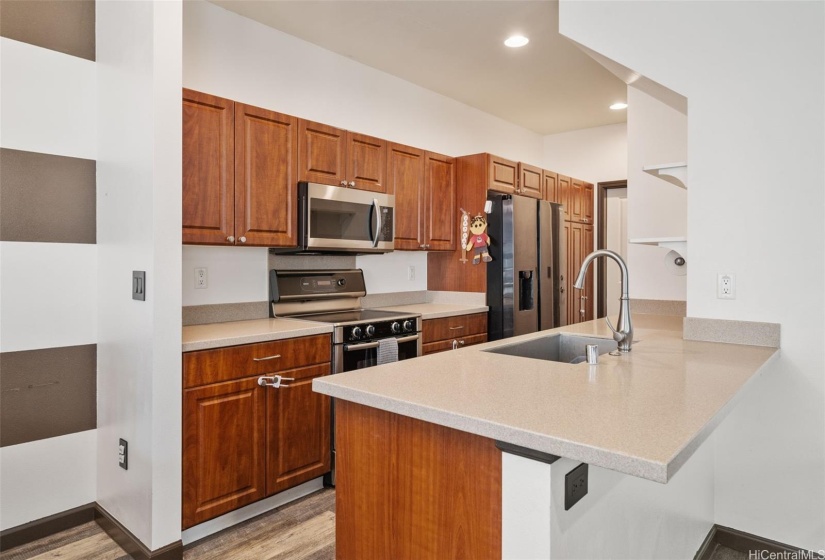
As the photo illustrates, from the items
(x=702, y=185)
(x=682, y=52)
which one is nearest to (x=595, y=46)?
(x=682, y=52)

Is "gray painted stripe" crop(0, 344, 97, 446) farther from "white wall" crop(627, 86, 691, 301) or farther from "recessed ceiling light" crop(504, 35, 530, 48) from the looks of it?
"white wall" crop(627, 86, 691, 301)

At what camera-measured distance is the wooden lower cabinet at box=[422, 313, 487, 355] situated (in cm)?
344

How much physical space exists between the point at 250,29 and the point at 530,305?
111 inches

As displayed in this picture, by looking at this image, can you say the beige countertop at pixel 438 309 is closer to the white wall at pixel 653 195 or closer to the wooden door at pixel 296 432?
the wooden door at pixel 296 432

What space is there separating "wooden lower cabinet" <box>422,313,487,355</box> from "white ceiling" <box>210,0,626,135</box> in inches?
72.3

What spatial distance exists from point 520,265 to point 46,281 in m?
3.02

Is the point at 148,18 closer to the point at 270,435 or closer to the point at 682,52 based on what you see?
the point at 270,435

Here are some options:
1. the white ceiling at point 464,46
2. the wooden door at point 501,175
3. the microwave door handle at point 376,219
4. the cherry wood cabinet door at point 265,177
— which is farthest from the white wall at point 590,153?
the cherry wood cabinet door at point 265,177

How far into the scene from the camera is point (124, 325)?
224 centimetres

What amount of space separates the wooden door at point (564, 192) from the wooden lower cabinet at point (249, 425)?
3.15 meters

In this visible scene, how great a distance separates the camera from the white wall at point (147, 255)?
6.69ft

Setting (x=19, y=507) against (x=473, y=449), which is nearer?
(x=473, y=449)

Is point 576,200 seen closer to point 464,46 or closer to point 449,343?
point 464,46

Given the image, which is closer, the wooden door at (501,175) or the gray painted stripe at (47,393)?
the gray painted stripe at (47,393)
